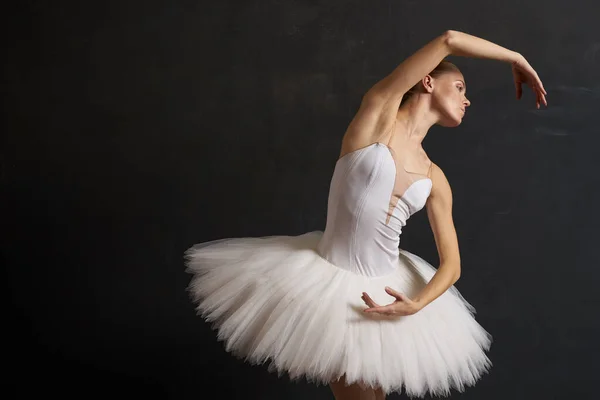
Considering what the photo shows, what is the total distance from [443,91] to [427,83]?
0.15 ft

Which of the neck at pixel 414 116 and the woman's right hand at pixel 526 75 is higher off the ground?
the woman's right hand at pixel 526 75

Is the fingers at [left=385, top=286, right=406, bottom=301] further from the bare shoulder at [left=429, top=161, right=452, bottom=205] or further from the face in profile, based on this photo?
the face in profile

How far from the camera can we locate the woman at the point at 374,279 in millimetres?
1698

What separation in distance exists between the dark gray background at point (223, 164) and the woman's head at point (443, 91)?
2.82 feet

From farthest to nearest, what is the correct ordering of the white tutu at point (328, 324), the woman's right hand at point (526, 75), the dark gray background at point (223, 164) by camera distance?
the dark gray background at point (223, 164), the woman's right hand at point (526, 75), the white tutu at point (328, 324)

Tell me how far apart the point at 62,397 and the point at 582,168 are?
80.9 inches

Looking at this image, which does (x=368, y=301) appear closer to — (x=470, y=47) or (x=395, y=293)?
(x=395, y=293)

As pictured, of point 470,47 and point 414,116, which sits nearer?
point 470,47

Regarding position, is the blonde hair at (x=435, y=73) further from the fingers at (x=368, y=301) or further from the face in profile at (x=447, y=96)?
the fingers at (x=368, y=301)

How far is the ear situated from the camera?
5.99 ft

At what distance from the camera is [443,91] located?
72.4 inches

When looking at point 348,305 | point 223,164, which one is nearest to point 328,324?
point 348,305

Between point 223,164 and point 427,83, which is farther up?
point 427,83

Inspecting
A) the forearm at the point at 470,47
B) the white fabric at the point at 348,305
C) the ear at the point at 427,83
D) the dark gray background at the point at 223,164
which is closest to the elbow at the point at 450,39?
the forearm at the point at 470,47
